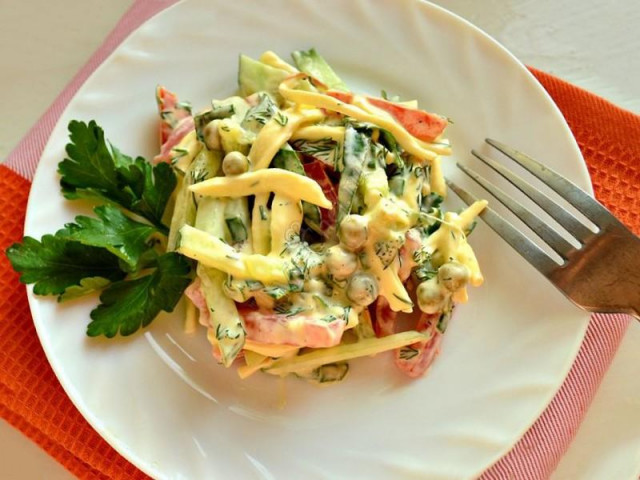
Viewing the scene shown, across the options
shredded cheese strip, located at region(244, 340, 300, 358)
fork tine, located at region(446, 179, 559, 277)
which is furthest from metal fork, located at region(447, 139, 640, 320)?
shredded cheese strip, located at region(244, 340, 300, 358)

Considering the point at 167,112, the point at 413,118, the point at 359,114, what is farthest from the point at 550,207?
the point at 167,112

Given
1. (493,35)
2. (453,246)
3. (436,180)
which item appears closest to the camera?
(453,246)

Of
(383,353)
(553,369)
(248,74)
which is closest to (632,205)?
(553,369)

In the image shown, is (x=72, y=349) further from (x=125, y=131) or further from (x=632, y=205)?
(x=632, y=205)

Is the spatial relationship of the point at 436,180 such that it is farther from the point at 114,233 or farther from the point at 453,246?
the point at 114,233

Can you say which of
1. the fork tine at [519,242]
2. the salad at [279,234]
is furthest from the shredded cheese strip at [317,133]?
the fork tine at [519,242]
